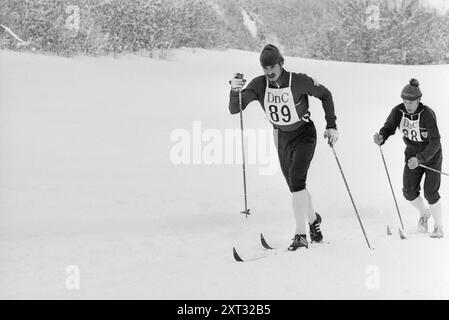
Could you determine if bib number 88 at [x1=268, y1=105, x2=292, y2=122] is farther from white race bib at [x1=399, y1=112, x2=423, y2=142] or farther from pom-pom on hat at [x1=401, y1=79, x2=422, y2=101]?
white race bib at [x1=399, y1=112, x2=423, y2=142]

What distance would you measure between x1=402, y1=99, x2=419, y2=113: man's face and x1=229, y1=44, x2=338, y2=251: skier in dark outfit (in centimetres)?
93

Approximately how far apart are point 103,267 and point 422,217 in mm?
3311

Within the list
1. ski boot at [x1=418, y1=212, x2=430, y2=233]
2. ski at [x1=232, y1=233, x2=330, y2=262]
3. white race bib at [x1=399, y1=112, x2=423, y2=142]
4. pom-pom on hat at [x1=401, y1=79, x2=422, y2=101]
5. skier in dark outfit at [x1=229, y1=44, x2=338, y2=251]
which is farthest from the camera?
ski boot at [x1=418, y1=212, x2=430, y2=233]

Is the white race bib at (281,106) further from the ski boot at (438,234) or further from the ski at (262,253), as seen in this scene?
the ski boot at (438,234)

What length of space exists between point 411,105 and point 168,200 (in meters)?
3.18

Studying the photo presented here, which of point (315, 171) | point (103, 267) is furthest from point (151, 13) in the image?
point (103, 267)

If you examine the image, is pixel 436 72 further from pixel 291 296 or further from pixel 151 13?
pixel 291 296

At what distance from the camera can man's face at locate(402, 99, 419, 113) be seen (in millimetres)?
5453

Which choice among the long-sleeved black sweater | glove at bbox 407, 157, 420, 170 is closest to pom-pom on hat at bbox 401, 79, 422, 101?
the long-sleeved black sweater

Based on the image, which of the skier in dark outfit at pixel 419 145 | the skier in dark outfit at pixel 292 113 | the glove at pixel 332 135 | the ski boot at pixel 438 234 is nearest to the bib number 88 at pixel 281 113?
the skier in dark outfit at pixel 292 113

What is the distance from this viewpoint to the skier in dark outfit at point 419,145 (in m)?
5.46

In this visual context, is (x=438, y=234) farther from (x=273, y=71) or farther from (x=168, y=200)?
(x=168, y=200)

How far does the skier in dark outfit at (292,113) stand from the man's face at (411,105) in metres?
0.93

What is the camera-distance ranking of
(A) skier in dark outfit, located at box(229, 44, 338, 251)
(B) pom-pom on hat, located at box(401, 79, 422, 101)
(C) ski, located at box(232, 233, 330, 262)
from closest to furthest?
(C) ski, located at box(232, 233, 330, 262), (A) skier in dark outfit, located at box(229, 44, 338, 251), (B) pom-pom on hat, located at box(401, 79, 422, 101)
